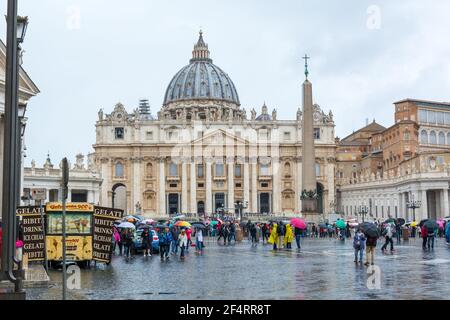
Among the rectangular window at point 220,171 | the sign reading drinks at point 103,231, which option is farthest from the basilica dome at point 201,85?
the sign reading drinks at point 103,231

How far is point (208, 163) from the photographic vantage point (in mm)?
93875

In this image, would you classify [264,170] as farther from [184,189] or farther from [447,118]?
[447,118]

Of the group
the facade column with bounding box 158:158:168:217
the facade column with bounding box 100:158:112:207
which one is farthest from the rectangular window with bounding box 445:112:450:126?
the facade column with bounding box 100:158:112:207

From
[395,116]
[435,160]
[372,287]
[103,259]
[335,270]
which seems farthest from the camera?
[395,116]

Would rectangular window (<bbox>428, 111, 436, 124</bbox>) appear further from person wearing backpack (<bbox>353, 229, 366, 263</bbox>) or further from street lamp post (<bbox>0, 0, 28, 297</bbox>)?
street lamp post (<bbox>0, 0, 28, 297</bbox>)

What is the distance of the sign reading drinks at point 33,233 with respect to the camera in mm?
18594

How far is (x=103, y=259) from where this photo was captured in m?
19.2

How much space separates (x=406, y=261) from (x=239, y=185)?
74.6m

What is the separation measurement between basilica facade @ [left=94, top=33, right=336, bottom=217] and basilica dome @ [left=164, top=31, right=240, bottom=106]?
2497 cm

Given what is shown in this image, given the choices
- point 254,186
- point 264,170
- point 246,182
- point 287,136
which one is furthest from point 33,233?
point 287,136

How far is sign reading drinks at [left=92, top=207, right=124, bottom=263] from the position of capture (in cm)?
1898

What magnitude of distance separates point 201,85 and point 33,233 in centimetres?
10322
